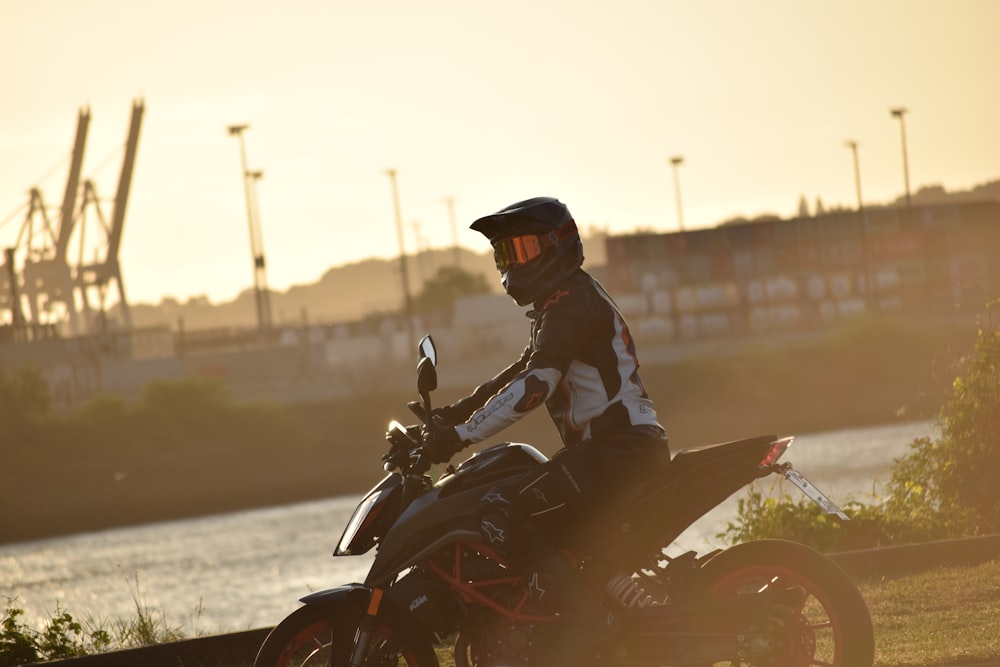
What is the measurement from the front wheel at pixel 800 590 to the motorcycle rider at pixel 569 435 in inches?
19.3

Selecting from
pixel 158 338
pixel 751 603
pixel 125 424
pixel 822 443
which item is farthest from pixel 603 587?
pixel 158 338

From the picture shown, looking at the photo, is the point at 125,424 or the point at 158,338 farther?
the point at 158,338

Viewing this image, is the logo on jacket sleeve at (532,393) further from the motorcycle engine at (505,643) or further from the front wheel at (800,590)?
the front wheel at (800,590)

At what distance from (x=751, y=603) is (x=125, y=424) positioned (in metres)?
58.8

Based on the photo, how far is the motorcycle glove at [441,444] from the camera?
5.76m

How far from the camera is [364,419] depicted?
214ft

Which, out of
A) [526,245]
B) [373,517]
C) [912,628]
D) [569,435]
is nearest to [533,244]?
[526,245]

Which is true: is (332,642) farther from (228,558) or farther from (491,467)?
(228,558)

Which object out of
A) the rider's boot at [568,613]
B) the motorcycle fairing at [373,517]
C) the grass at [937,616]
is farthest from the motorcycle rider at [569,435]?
the grass at [937,616]

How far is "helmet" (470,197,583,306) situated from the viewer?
20.0 ft

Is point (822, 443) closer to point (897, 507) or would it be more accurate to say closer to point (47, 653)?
point (897, 507)

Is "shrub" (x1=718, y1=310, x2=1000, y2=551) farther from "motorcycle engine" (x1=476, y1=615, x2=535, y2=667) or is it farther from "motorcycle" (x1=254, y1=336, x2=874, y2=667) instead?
"motorcycle engine" (x1=476, y1=615, x2=535, y2=667)

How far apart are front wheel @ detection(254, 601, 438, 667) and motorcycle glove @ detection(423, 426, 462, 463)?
0.69 meters

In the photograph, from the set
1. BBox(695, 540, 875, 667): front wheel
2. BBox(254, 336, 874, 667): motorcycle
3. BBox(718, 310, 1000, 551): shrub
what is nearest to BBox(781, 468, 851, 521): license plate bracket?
BBox(254, 336, 874, 667): motorcycle
